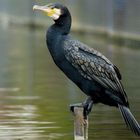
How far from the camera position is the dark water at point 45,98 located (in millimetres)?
11859

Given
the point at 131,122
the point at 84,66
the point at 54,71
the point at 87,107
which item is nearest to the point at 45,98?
the point at 54,71

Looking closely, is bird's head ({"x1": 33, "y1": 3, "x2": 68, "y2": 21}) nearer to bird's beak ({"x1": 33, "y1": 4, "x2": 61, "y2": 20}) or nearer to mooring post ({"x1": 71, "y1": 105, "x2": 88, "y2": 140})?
bird's beak ({"x1": 33, "y1": 4, "x2": 61, "y2": 20})

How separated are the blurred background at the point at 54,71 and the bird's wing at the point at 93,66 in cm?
183

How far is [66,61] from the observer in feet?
31.5

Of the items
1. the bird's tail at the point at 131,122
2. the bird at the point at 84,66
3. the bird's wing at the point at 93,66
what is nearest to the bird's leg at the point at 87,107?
the bird at the point at 84,66

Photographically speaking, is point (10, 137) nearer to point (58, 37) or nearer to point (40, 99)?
point (58, 37)

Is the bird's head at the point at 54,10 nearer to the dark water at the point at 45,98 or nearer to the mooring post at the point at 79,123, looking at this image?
the mooring post at the point at 79,123

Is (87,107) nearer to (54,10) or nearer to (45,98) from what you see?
(54,10)

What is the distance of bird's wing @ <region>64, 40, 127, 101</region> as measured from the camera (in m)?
9.54

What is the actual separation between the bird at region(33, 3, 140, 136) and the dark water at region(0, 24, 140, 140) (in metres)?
1.80

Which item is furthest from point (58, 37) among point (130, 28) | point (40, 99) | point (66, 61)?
point (130, 28)

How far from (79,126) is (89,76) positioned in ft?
2.28

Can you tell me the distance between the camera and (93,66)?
31.8 ft

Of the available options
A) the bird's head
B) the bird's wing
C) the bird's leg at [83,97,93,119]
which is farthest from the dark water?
the bird's head
